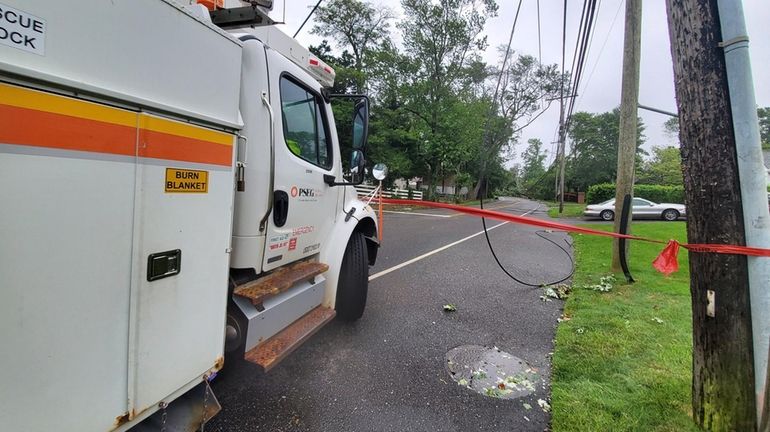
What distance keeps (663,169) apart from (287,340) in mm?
50806

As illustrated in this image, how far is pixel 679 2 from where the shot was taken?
2172 mm

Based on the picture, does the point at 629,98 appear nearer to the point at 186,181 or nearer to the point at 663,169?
the point at 186,181

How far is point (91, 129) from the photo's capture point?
1299mm

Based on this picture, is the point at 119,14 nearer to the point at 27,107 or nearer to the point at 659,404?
the point at 27,107

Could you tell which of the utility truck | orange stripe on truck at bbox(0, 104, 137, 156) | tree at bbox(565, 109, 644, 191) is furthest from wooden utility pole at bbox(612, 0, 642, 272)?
tree at bbox(565, 109, 644, 191)

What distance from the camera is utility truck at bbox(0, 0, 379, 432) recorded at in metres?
1.15

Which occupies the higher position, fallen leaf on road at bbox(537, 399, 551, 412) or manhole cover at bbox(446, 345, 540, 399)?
manhole cover at bbox(446, 345, 540, 399)

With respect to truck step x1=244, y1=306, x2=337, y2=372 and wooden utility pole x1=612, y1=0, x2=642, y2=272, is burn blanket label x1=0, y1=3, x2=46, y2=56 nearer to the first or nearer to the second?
truck step x1=244, y1=306, x2=337, y2=372

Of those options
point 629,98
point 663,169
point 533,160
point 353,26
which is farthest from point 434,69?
point 533,160

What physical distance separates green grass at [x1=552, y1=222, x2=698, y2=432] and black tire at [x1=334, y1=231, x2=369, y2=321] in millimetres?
1966

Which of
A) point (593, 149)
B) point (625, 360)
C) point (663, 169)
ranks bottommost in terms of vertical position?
point (625, 360)

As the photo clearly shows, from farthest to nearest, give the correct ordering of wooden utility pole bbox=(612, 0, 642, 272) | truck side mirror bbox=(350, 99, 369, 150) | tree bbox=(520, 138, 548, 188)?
1. tree bbox=(520, 138, 548, 188)
2. wooden utility pole bbox=(612, 0, 642, 272)
3. truck side mirror bbox=(350, 99, 369, 150)

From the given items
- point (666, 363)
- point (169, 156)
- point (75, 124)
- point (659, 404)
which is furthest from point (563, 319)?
point (75, 124)

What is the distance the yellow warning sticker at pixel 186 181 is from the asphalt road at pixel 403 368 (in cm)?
168
